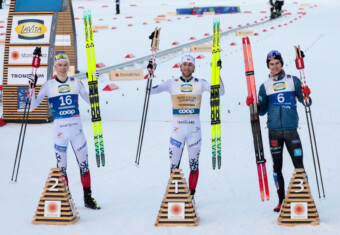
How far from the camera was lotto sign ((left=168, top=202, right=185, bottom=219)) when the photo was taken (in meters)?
6.55

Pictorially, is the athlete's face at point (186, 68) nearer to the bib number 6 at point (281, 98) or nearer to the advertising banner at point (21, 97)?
the bib number 6 at point (281, 98)

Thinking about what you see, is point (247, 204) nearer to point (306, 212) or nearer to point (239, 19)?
point (306, 212)

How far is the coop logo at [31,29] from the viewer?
1250 centimetres

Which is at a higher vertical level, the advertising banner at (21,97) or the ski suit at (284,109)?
the advertising banner at (21,97)

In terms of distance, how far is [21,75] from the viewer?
41.0 feet

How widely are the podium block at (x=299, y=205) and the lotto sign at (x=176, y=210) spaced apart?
3.54ft

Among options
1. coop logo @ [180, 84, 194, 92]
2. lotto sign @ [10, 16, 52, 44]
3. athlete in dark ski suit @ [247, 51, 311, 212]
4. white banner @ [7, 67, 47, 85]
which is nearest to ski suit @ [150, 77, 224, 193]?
coop logo @ [180, 84, 194, 92]

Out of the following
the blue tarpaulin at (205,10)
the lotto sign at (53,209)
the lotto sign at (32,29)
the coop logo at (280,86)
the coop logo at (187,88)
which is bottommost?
the lotto sign at (53,209)

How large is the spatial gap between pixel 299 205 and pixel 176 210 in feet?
4.29

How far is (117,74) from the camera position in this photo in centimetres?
1652

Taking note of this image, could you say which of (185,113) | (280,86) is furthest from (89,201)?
(280,86)

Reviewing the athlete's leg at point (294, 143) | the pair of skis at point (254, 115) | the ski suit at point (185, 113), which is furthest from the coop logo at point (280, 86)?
the ski suit at point (185, 113)

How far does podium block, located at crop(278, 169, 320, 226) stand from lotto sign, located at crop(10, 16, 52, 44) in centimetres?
745

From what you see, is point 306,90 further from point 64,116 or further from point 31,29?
point 31,29
